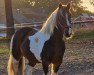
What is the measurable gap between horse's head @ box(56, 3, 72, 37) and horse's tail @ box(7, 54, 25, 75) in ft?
5.28

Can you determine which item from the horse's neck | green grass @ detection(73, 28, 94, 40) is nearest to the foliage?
green grass @ detection(73, 28, 94, 40)

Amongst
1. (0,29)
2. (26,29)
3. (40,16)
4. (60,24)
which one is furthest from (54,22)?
(40,16)

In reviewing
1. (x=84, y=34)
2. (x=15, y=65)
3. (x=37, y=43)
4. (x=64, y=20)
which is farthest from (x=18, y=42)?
(x=84, y=34)

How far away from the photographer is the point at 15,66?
514 centimetres

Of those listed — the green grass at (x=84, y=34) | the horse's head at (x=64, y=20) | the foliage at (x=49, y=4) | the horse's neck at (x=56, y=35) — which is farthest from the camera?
the foliage at (x=49, y=4)

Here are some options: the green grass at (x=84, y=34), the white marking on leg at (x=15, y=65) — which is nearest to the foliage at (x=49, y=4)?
the green grass at (x=84, y=34)

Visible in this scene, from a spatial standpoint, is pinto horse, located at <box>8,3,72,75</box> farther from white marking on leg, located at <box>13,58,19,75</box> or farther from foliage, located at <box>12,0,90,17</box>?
foliage, located at <box>12,0,90,17</box>

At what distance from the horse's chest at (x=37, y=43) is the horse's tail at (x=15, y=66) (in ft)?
2.68

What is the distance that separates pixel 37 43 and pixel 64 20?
2.61ft

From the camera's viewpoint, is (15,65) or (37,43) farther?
(15,65)

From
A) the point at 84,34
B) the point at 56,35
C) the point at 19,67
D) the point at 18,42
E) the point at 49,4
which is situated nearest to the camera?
the point at 56,35

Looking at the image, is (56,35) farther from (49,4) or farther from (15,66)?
(49,4)

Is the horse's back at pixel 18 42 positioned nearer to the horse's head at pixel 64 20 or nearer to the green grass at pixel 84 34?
the horse's head at pixel 64 20

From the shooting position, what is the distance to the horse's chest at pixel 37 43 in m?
4.21
